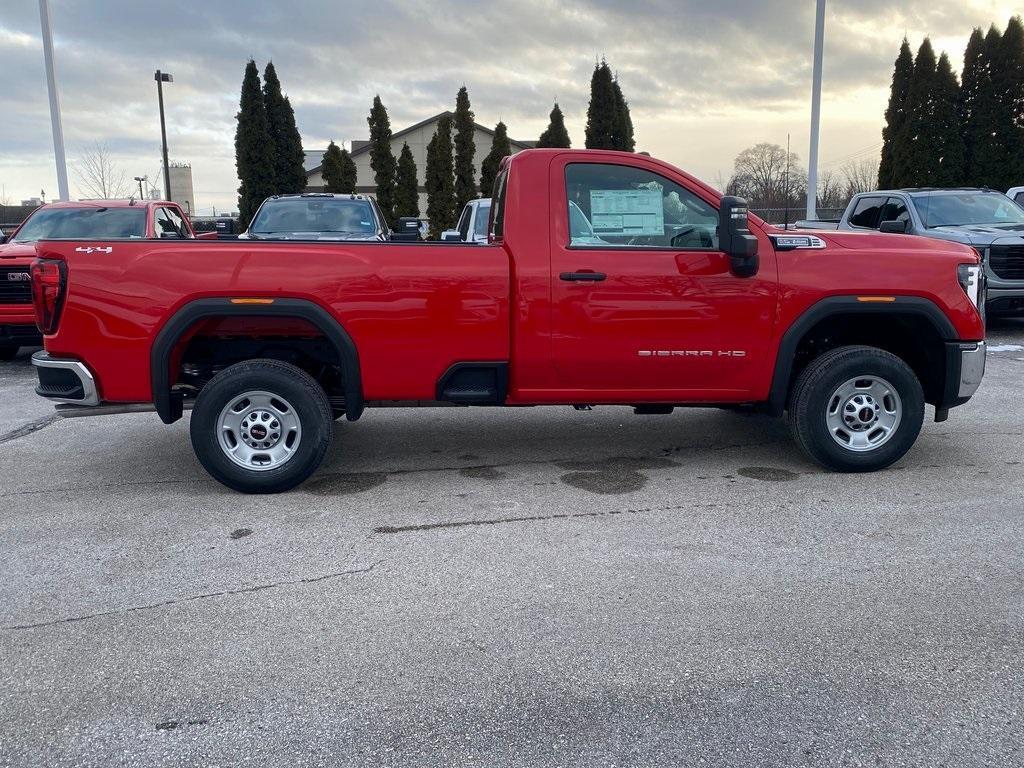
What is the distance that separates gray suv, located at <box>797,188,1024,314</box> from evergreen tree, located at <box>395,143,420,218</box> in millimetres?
19691

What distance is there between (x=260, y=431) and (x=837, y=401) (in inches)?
144

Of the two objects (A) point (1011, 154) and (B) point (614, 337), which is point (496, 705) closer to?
(B) point (614, 337)

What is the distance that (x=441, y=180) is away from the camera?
29703mm

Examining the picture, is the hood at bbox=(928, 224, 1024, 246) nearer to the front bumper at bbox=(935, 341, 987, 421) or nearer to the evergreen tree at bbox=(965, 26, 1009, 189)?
the front bumper at bbox=(935, 341, 987, 421)

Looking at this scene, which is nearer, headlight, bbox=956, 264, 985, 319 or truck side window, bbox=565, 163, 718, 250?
truck side window, bbox=565, 163, 718, 250

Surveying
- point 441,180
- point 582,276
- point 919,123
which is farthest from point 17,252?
point 919,123

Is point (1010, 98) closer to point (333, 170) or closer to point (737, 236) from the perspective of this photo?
point (333, 170)

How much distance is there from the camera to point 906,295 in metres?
5.45

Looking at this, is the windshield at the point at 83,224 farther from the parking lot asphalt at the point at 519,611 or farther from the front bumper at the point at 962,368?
the front bumper at the point at 962,368

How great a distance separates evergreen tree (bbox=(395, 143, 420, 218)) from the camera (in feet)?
100

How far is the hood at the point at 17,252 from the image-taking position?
32.6ft

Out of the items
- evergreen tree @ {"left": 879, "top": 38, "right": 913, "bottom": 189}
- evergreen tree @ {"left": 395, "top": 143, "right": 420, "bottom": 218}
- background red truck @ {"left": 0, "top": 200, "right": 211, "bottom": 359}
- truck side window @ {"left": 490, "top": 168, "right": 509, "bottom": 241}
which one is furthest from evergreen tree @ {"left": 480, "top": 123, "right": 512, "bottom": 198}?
truck side window @ {"left": 490, "top": 168, "right": 509, "bottom": 241}

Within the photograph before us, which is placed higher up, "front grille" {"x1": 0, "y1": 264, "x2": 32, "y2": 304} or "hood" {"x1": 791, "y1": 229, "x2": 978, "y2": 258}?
"hood" {"x1": 791, "y1": 229, "x2": 978, "y2": 258}

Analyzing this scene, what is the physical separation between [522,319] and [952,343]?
2.79m
